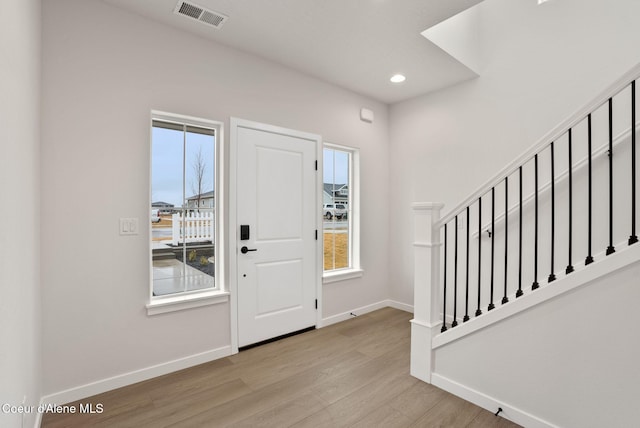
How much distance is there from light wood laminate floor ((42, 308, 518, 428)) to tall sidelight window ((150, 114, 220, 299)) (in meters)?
0.73

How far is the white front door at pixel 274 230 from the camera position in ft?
9.59

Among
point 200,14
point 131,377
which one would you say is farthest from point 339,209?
point 131,377

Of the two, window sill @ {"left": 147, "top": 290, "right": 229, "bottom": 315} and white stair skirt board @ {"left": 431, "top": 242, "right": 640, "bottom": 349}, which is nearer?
white stair skirt board @ {"left": 431, "top": 242, "right": 640, "bottom": 349}

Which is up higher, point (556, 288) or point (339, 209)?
point (339, 209)

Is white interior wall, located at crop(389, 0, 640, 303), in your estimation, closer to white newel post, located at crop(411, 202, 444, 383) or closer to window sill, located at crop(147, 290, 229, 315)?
white newel post, located at crop(411, 202, 444, 383)

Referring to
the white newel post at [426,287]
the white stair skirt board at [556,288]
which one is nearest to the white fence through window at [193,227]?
the white newel post at [426,287]

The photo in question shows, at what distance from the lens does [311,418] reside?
6.46ft

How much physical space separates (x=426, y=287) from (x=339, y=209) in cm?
176

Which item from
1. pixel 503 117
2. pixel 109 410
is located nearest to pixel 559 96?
pixel 503 117

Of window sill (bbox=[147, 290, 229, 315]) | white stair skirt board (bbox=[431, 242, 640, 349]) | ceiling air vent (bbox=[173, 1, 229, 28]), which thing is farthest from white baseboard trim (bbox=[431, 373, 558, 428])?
ceiling air vent (bbox=[173, 1, 229, 28])

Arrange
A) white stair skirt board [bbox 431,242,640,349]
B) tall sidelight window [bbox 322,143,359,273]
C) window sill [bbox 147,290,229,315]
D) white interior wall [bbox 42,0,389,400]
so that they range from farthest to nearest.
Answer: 1. tall sidelight window [bbox 322,143,359,273]
2. window sill [bbox 147,290,229,315]
3. white interior wall [bbox 42,0,389,400]
4. white stair skirt board [bbox 431,242,640,349]

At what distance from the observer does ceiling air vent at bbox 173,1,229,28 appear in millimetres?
2262

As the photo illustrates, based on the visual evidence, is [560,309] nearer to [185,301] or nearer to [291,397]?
[291,397]

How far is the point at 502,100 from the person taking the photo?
323 cm
